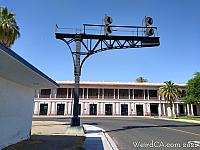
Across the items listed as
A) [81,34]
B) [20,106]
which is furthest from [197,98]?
[20,106]

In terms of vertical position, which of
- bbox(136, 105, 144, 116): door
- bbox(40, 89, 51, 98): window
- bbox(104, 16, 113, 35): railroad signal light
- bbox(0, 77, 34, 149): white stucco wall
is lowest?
bbox(136, 105, 144, 116): door

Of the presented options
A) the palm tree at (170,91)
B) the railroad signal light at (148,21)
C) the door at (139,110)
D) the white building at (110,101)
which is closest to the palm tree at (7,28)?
the railroad signal light at (148,21)

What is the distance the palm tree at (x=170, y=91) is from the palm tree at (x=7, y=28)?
3835cm

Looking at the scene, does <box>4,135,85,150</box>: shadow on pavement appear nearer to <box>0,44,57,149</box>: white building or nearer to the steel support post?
<box>0,44,57,149</box>: white building

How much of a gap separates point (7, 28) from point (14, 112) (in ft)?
47.9

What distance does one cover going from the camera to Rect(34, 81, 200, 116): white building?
5250 cm

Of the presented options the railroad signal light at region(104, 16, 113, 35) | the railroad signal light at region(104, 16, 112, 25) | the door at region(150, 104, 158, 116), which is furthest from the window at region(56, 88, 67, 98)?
the railroad signal light at region(104, 16, 112, 25)

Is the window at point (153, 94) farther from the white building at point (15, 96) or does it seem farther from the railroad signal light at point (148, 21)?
the white building at point (15, 96)

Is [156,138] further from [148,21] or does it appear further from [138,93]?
[138,93]

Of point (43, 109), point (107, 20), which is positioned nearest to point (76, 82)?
point (107, 20)

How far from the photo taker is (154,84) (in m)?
55.4

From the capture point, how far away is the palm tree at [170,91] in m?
50.7

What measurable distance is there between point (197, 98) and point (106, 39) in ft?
112

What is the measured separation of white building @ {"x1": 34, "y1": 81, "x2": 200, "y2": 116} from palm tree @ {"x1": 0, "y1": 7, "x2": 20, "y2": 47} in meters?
31.0
